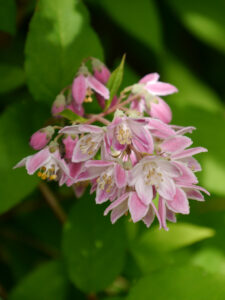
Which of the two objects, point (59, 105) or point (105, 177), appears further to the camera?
point (59, 105)

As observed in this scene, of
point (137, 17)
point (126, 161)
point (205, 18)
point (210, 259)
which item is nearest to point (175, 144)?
point (126, 161)

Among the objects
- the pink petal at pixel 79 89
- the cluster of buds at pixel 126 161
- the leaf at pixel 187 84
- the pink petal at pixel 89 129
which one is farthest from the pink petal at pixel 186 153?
the leaf at pixel 187 84

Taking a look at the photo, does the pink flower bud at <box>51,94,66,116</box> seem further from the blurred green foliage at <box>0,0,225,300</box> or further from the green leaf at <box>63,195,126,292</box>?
the green leaf at <box>63,195,126,292</box>

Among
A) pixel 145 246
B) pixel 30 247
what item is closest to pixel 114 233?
pixel 145 246

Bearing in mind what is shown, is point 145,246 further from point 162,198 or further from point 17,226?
point 17,226

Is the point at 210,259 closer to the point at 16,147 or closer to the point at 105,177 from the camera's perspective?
the point at 105,177

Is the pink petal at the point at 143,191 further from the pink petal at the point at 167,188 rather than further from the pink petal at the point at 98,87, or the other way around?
the pink petal at the point at 98,87
